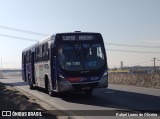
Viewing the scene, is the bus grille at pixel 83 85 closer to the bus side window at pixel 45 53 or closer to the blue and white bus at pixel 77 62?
the blue and white bus at pixel 77 62

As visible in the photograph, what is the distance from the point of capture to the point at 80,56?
1966 centimetres

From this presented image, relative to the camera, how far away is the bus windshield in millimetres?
19453

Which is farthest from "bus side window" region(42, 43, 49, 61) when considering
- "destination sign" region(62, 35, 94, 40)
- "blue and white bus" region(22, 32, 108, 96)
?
"destination sign" region(62, 35, 94, 40)

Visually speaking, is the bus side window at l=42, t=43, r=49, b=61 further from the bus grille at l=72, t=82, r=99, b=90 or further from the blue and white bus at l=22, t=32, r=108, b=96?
the bus grille at l=72, t=82, r=99, b=90

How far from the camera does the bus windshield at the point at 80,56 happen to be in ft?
63.8

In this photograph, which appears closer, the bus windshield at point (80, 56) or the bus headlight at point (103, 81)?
the bus windshield at point (80, 56)

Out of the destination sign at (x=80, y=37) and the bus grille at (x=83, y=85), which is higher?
the destination sign at (x=80, y=37)

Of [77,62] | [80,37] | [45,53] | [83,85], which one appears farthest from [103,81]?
[45,53]

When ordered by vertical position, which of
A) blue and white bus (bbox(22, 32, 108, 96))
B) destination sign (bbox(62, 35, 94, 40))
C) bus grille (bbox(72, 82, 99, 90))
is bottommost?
bus grille (bbox(72, 82, 99, 90))

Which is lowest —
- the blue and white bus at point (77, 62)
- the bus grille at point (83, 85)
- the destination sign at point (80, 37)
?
the bus grille at point (83, 85)

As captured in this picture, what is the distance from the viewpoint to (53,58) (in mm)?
20188

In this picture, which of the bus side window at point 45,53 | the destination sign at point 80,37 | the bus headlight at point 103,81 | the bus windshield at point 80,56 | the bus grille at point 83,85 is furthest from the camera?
the bus side window at point 45,53

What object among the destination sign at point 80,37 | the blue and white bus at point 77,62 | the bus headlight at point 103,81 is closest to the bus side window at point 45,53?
the blue and white bus at point 77,62

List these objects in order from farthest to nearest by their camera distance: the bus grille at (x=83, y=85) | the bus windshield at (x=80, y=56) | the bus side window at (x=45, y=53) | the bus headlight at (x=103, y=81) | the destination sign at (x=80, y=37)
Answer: the bus side window at (x=45, y=53)
the destination sign at (x=80, y=37)
the bus headlight at (x=103, y=81)
the bus windshield at (x=80, y=56)
the bus grille at (x=83, y=85)
